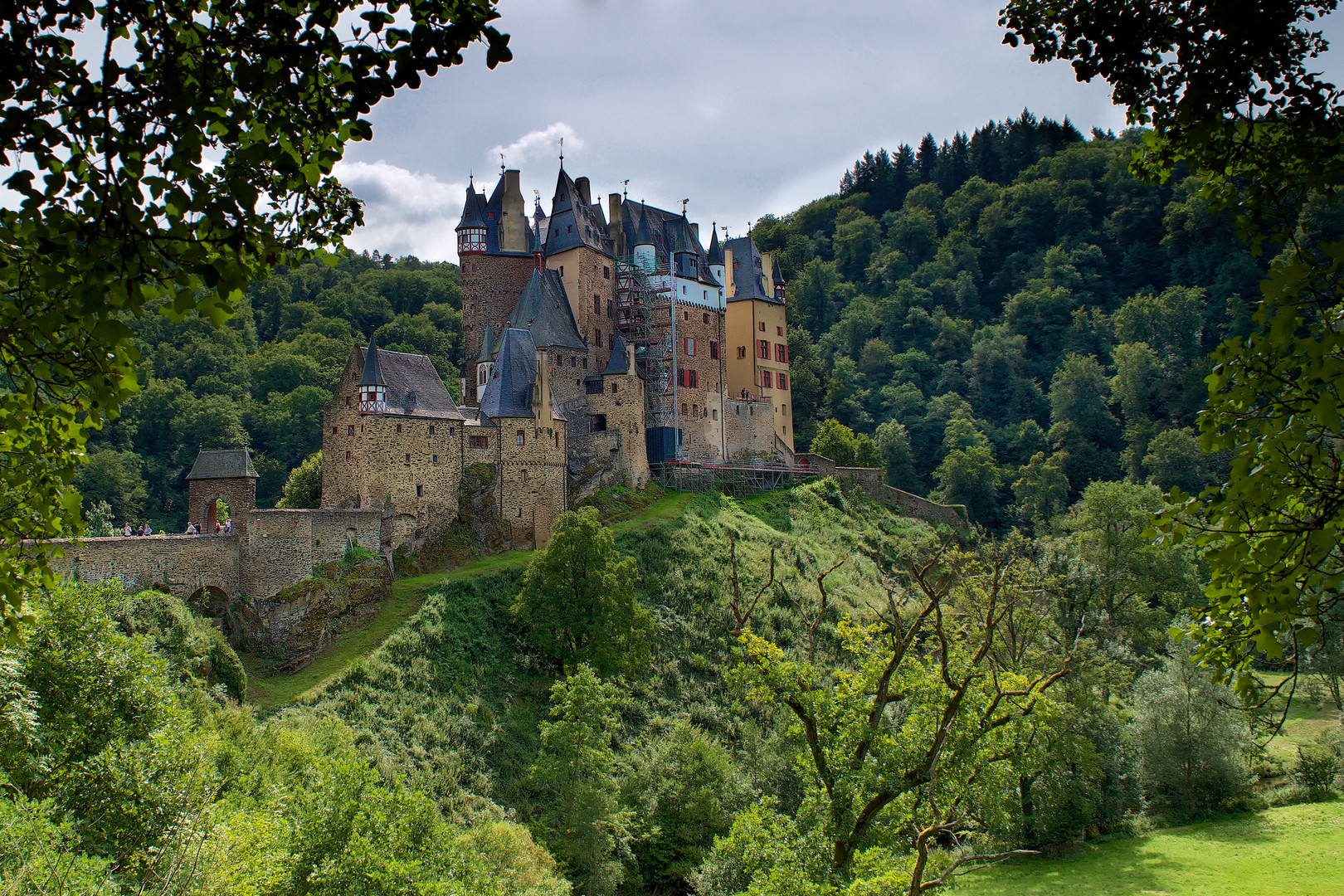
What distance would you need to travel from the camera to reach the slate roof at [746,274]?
2199 inches

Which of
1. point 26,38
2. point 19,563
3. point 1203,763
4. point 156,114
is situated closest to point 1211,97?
point 156,114

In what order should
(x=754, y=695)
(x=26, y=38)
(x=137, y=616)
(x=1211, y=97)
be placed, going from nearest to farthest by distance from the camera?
(x=26, y=38) → (x=1211, y=97) → (x=754, y=695) → (x=137, y=616)

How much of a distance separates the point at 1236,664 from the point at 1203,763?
99.2 feet

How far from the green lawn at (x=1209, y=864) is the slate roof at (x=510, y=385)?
2267cm

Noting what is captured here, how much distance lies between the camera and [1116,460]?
7250 cm

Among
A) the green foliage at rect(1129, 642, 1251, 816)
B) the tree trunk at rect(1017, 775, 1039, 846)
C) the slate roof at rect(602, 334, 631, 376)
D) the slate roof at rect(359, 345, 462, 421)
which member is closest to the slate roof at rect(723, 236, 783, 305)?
the slate roof at rect(602, 334, 631, 376)

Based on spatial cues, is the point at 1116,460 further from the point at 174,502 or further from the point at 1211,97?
the point at 1211,97

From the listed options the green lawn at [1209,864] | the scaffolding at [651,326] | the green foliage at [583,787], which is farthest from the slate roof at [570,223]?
the green lawn at [1209,864]

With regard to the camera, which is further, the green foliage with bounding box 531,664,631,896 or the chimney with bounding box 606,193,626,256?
the chimney with bounding box 606,193,626,256

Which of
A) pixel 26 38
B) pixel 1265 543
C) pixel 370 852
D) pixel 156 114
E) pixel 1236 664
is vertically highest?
pixel 26 38

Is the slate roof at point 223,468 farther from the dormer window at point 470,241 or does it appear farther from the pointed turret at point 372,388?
the dormer window at point 470,241

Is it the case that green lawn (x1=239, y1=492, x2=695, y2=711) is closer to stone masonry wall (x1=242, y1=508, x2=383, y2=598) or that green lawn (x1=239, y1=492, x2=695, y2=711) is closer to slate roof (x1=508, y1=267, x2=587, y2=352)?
stone masonry wall (x1=242, y1=508, x2=383, y2=598)

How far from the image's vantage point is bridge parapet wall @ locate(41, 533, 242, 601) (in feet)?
85.9

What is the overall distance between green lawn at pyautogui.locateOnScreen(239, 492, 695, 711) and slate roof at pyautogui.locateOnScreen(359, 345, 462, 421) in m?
5.73
